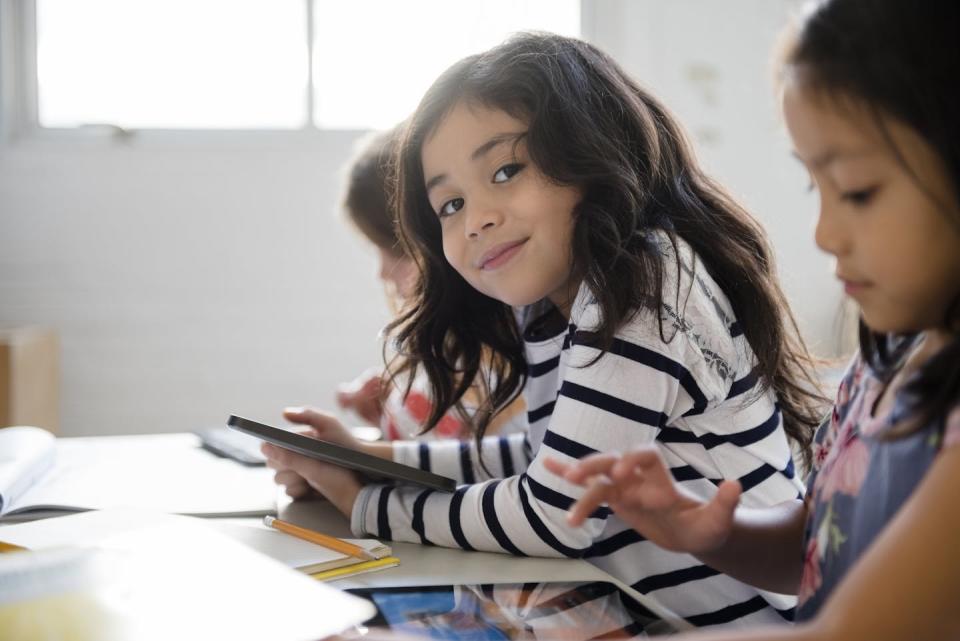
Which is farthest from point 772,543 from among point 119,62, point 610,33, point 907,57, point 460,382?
point 119,62

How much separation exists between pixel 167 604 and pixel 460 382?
2.05ft

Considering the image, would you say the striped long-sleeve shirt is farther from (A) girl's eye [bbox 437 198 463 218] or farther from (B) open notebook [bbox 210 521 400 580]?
(A) girl's eye [bbox 437 198 463 218]

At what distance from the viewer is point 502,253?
95 cm

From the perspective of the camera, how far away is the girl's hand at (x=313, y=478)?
2.94 ft

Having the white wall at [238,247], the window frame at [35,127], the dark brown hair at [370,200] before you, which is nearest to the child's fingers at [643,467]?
the dark brown hair at [370,200]

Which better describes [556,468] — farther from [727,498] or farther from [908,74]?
[908,74]

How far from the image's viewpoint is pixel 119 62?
277 centimetres

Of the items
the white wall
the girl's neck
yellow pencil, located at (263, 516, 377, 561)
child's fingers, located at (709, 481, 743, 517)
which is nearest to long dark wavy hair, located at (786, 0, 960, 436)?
child's fingers, located at (709, 481, 743, 517)

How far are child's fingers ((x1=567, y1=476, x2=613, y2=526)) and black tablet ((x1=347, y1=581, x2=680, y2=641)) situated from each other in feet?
0.31

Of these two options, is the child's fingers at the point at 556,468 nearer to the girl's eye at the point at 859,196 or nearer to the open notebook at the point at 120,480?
the girl's eye at the point at 859,196

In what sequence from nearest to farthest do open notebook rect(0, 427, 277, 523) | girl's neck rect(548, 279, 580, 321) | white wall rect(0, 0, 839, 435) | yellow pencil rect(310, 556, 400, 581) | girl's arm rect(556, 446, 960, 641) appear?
girl's arm rect(556, 446, 960, 641) < yellow pencil rect(310, 556, 400, 581) < open notebook rect(0, 427, 277, 523) < girl's neck rect(548, 279, 580, 321) < white wall rect(0, 0, 839, 435)

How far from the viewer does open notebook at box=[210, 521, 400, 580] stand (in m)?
0.69

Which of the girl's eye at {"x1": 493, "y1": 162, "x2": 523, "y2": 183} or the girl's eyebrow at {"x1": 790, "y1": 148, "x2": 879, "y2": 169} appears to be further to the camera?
the girl's eye at {"x1": 493, "y1": 162, "x2": 523, "y2": 183}

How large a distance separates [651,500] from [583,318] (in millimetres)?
267
